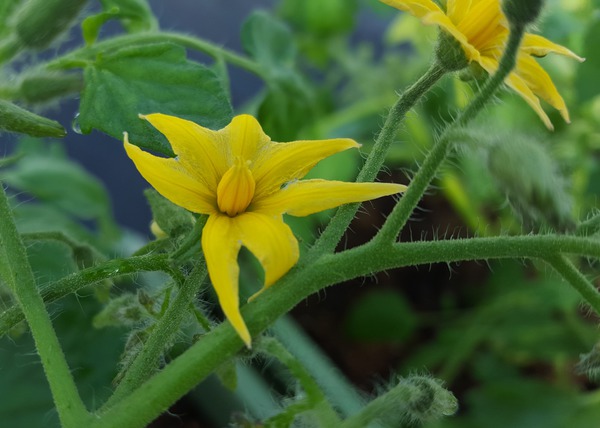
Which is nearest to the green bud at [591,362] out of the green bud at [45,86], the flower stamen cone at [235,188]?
the flower stamen cone at [235,188]

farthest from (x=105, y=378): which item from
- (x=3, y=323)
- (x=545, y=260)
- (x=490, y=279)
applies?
(x=490, y=279)

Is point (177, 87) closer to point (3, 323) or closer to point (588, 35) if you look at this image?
point (3, 323)

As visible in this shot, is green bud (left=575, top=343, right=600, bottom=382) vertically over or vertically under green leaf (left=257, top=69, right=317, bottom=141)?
under

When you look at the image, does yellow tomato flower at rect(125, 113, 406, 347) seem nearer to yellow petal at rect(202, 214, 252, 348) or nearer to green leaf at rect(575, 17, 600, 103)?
yellow petal at rect(202, 214, 252, 348)

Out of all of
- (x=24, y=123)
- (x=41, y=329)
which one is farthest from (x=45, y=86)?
(x=41, y=329)

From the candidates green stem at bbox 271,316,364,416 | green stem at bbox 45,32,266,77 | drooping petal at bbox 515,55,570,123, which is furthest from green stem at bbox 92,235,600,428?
green stem at bbox 271,316,364,416
